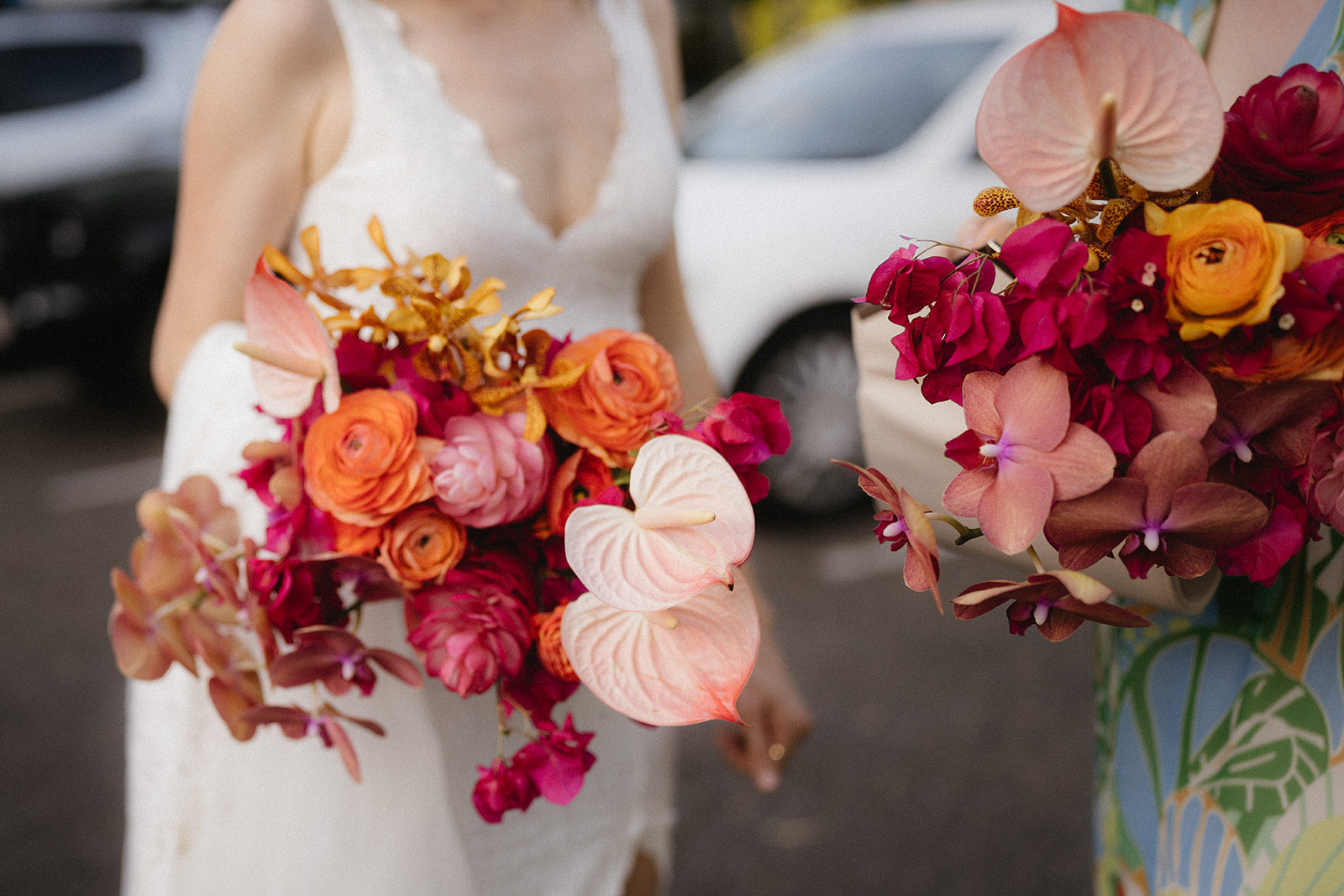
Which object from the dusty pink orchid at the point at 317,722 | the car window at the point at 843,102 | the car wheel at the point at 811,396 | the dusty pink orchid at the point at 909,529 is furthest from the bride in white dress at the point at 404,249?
the car window at the point at 843,102

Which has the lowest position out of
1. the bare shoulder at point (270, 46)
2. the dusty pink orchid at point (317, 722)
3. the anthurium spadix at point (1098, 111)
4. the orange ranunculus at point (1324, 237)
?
the dusty pink orchid at point (317, 722)

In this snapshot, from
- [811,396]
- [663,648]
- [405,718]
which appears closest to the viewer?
[663,648]

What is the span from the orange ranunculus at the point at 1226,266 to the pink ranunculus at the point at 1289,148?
0.05m

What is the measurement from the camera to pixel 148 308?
593cm

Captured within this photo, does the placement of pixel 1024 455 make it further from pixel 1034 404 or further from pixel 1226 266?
pixel 1226 266

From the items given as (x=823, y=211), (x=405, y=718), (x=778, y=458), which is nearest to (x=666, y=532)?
(x=405, y=718)

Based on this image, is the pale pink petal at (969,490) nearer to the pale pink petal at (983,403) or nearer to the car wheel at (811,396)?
the pale pink petal at (983,403)

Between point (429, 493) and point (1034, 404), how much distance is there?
0.45 metres

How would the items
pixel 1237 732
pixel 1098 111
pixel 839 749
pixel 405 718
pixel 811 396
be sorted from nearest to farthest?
1. pixel 1098 111
2. pixel 1237 732
3. pixel 405 718
4. pixel 839 749
5. pixel 811 396

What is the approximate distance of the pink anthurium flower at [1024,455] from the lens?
2.14 ft

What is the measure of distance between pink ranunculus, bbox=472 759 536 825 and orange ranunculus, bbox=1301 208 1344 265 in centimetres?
66

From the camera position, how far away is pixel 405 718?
1137 mm

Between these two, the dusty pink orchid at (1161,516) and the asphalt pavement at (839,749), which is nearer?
the dusty pink orchid at (1161,516)

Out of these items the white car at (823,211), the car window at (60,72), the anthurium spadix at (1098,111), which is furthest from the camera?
the car window at (60,72)
